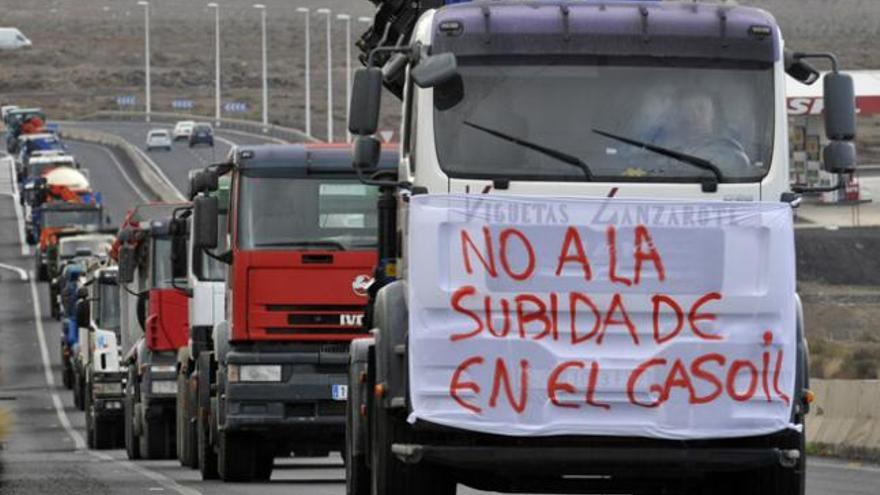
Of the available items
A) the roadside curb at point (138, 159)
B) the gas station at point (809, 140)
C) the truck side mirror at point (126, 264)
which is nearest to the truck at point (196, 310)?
the truck side mirror at point (126, 264)

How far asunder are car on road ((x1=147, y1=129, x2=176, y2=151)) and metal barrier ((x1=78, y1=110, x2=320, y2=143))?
5773mm

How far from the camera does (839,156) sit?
45.7 ft

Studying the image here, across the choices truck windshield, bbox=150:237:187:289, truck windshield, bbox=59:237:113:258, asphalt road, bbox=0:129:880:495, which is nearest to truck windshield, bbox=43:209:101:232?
asphalt road, bbox=0:129:880:495

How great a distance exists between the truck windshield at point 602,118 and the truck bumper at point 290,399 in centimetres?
915

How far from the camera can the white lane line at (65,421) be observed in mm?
22531

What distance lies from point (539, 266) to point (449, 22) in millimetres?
1405

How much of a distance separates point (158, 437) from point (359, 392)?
1563 cm

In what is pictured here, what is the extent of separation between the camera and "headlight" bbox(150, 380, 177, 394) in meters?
29.9

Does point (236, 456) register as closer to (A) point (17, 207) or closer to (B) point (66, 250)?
(B) point (66, 250)

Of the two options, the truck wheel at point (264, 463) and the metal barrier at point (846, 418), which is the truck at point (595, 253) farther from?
the metal barrier at point (846, 418)

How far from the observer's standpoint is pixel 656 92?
1377 cm

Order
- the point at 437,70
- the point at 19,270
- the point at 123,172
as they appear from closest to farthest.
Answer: the point at 437,70
the point at 19,270
the point at 123,172

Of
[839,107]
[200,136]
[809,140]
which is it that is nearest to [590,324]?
[839,107]

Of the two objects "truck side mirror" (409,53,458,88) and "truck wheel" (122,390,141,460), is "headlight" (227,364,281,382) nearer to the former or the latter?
"truck wheel" (122,390,141,460)
